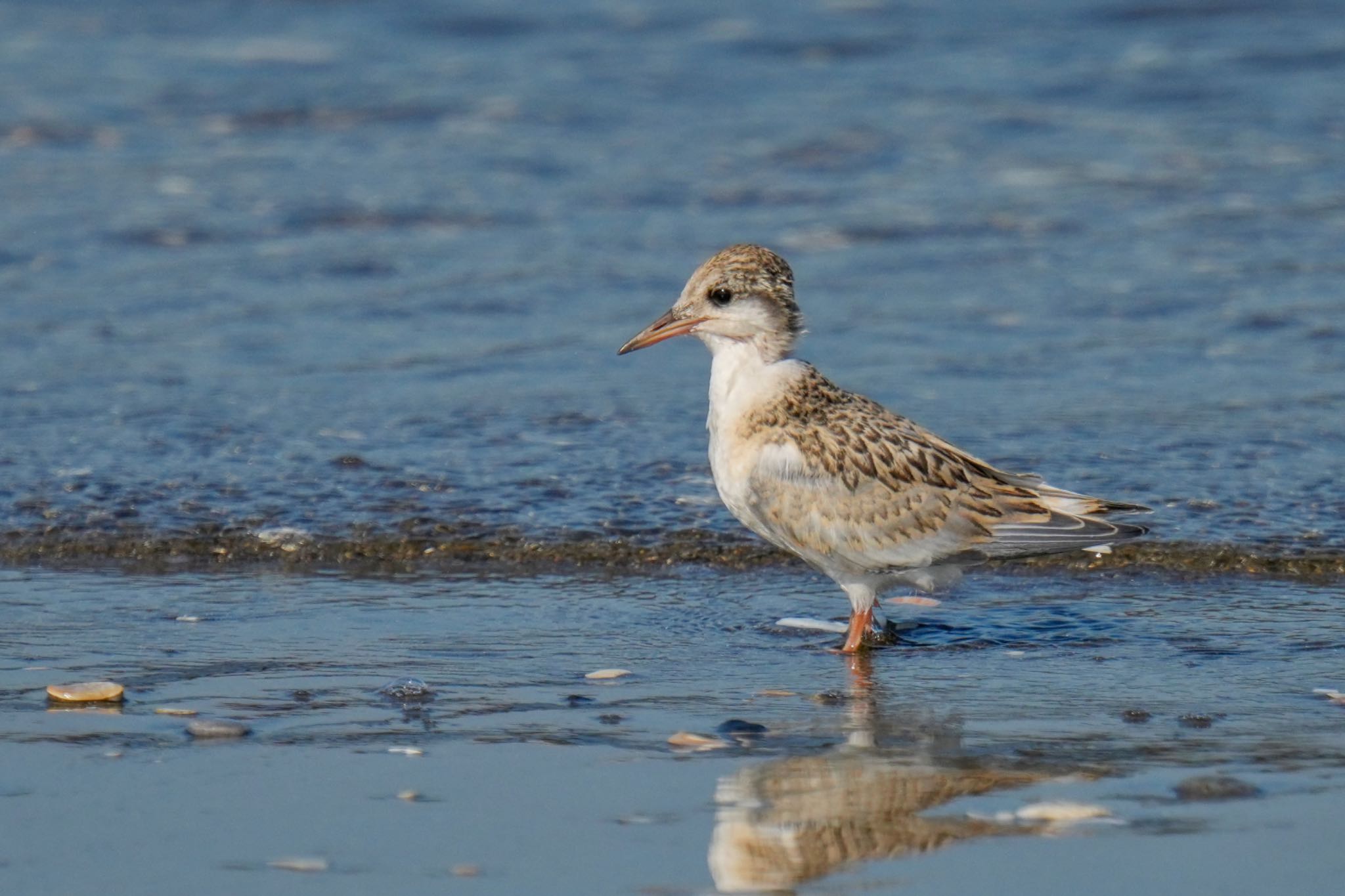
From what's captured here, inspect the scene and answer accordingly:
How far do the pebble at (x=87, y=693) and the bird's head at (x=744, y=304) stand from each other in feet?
6.52

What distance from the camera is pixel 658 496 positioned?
725cm

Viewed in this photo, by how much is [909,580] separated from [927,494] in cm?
27

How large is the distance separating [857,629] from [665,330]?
1.23 meters

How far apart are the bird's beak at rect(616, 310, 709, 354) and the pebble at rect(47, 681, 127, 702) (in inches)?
79.7

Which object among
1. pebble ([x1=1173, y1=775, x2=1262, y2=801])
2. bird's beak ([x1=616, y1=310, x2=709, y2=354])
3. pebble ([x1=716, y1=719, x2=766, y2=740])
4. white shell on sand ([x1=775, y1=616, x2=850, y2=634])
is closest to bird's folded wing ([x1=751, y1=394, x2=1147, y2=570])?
white shell on sand ([x1=775, y1=616, x2=850, y2=634])

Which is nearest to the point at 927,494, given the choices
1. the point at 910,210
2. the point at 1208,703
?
the point at 1208,703

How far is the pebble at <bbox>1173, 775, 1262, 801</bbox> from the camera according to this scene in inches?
165

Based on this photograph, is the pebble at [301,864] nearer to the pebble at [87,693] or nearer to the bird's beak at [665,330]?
the pebble at [87,693]

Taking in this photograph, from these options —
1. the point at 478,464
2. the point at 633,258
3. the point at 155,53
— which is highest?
the point at 155,53

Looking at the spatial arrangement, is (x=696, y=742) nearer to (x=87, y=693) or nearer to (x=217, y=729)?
(x=217, y=729)

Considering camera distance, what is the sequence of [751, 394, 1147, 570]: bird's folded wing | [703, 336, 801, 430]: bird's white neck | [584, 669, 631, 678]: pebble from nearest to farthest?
[584, 669, 631, 678]: pebble < [751, 394, 1147, 570]: bird's folded wing < [703, 336, 801, 430]: bird's white neck

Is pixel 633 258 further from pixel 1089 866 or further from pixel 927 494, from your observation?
pixel 1089 866

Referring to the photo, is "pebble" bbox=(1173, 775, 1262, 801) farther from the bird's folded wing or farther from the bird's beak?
the bird's beak

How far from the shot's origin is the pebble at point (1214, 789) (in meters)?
4.18
